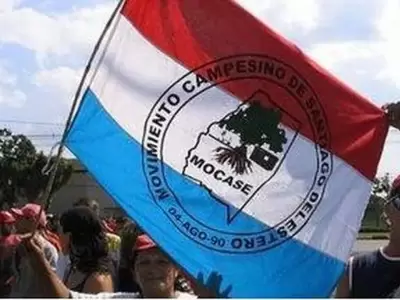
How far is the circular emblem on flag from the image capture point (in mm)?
4484

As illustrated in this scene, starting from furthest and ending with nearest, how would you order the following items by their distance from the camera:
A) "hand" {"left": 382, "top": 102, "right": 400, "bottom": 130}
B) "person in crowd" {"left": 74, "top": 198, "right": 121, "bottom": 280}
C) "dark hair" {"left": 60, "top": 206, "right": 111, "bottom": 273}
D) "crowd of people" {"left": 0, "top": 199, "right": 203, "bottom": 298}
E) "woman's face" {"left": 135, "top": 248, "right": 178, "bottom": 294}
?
1. "person in crowd" {"left": 74, "top": 198, "right": 121, "bottom": 280}
2. "dark hair" {"left": 60, "top": 206, "right": 111, "bottom": 273}
3. "hand" {"left": 382, "top": 102, "right": 400, "bottom": 130}
4. "crowd of people" {"left": 0, "top": 199, "right": 203, "bottom": 298}
5. "woman's face" {"left": 135, "top": 248, "right": 178, "bottom": 294}

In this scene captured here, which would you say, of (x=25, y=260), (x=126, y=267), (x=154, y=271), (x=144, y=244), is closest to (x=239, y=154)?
(x=144, y=244)

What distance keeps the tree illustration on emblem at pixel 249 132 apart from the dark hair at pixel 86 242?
944 mm

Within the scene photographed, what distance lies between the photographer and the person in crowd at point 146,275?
420cm

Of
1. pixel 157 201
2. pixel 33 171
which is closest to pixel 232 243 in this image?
pixel 157 201

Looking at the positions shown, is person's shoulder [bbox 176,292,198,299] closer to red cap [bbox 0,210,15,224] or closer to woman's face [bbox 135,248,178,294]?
woman's face [bbox 135,248,178,294]

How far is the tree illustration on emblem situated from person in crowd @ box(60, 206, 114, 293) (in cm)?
90

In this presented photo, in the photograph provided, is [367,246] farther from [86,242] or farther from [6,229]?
[86,242]

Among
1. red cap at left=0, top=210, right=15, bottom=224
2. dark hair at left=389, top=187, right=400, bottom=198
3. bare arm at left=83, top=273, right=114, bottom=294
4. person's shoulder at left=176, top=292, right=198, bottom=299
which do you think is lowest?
red cap at left=0, top=210, right=15, bottom=224

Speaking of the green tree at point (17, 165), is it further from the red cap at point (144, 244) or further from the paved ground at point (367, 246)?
the red cap at point (144, 244)

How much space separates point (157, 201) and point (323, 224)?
739 mm

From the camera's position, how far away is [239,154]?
180 inches

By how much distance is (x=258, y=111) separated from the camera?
4633 mm

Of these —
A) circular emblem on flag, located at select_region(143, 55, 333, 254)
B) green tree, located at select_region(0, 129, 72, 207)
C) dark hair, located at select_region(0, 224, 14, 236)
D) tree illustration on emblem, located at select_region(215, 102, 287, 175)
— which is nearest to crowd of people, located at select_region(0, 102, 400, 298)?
circular emblem on flag, located at select_region(143, 55, 333, 254)
